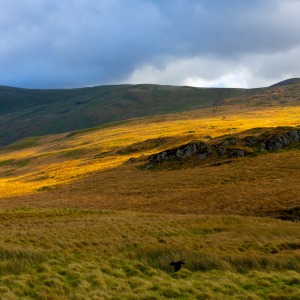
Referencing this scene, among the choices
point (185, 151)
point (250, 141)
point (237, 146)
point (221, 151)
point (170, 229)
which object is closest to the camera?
point (170, 229)

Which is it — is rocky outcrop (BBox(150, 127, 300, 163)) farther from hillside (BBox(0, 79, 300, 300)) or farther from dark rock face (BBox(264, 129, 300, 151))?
hillside (BBox(0, 79, 300, 300))

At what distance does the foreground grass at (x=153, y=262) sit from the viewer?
41.5ft

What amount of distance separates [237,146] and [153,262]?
53.5 m

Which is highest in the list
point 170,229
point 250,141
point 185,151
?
point 250,141

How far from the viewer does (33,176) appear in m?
88.5

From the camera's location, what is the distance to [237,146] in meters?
67.5

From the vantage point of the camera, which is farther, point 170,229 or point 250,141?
point 250,141

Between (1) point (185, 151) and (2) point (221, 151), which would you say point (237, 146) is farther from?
(1) point (185, 151)

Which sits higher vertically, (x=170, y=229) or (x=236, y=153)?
(x=236, y=153)

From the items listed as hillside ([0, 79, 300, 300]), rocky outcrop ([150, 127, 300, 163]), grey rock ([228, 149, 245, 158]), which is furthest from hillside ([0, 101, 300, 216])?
rocky outcrop ([150, 127, 300, 163])

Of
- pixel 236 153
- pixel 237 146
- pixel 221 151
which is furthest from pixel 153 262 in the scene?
pixel 237 146

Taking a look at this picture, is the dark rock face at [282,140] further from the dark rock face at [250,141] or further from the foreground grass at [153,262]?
the foreground grass at [153,262]

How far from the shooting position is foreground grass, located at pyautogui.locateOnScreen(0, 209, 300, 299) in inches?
498

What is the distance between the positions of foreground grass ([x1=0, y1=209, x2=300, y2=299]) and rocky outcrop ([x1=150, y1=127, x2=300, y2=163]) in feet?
126
